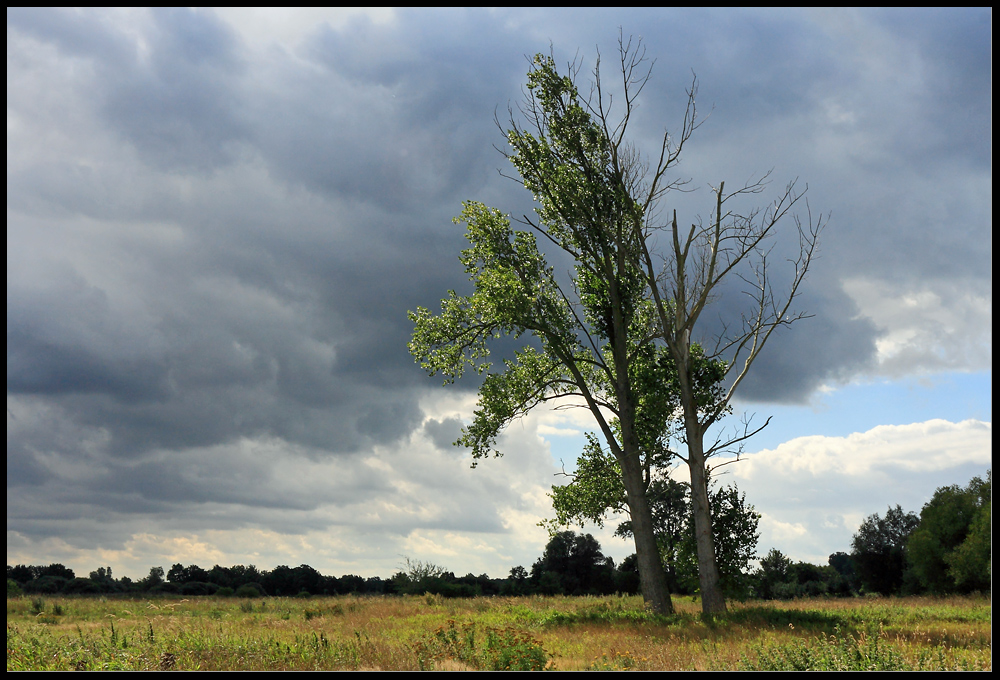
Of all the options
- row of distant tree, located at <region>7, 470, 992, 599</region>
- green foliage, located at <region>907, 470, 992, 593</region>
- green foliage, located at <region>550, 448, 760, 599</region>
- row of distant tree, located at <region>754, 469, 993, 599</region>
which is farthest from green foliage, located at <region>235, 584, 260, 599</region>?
green foliage, located at <region>907, 470, 992, 593</region>

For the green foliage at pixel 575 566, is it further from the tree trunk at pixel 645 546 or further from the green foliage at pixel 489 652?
the green foliage at pixel 489 652

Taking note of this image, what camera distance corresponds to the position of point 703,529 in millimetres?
20703

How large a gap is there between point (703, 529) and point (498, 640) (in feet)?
33.5

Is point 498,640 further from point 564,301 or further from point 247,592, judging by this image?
point 247,592

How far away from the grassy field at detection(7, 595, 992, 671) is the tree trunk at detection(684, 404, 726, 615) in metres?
0.80

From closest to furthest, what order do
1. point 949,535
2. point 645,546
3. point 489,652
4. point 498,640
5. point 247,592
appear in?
point 489,652 < point 498,640 < point 645,546 < point 247,592 < point 949,535

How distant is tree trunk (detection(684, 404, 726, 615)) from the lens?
67.4 feet

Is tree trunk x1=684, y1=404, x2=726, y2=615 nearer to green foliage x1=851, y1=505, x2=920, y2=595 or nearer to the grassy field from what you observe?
the grassy field

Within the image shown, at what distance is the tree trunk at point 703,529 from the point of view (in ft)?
67.4

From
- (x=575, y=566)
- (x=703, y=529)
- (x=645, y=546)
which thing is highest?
(x=703, y=529)

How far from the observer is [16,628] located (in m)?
17.2

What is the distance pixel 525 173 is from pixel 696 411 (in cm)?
1075

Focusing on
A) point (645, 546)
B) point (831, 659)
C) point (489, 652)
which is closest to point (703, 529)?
point (645, 546)

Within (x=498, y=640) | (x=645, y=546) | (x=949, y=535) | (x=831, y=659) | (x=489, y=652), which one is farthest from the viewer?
(x=949, y=535)
